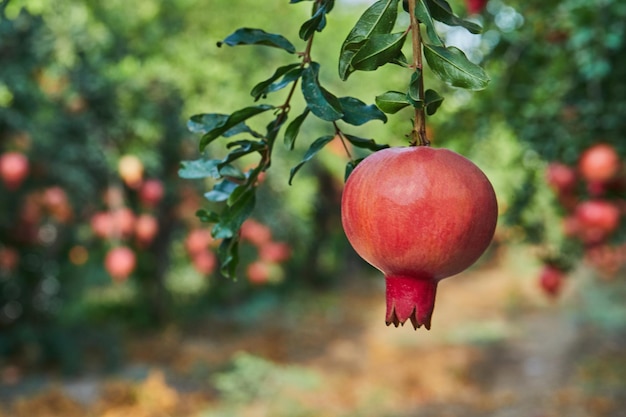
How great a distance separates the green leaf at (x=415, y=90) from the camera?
73 cm

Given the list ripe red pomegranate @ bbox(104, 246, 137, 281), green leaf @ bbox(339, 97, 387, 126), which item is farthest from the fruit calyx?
ripe red pomegranate @ bbox(104, 246, 137, 281)

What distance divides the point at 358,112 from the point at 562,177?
7.64 feet

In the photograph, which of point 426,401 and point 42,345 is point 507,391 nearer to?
point 426,401

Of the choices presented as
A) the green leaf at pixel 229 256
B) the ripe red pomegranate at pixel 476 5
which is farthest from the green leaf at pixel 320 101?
the ripe red pomegranate at pixel 476 5

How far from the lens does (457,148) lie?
3590mm

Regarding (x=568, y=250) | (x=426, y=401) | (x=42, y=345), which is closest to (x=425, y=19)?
(x=568, y=250)

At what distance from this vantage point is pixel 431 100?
0.77 meters

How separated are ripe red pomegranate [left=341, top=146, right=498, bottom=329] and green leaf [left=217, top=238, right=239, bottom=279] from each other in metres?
0.31

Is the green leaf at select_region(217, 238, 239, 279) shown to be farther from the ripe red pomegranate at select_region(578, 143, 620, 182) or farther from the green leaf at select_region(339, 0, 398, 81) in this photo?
the ripe red pomegranate at select_region(578, 143, 620, 182)

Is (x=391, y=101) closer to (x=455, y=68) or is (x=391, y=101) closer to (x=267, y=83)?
(x=455, y=68)

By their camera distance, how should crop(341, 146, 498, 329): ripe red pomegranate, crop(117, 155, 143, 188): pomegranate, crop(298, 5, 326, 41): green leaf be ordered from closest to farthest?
crop(341, 146, 498, 329): ripe red pomegranate → crop(298, 5, 326, 41): green leaf → crop(117, 155, 143, 188): pomegranate

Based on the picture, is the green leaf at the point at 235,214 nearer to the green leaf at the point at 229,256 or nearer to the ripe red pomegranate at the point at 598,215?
the green leaf at the point at 229,256

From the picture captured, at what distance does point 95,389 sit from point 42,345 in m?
1.28

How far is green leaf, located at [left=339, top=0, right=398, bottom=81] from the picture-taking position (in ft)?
2.53
